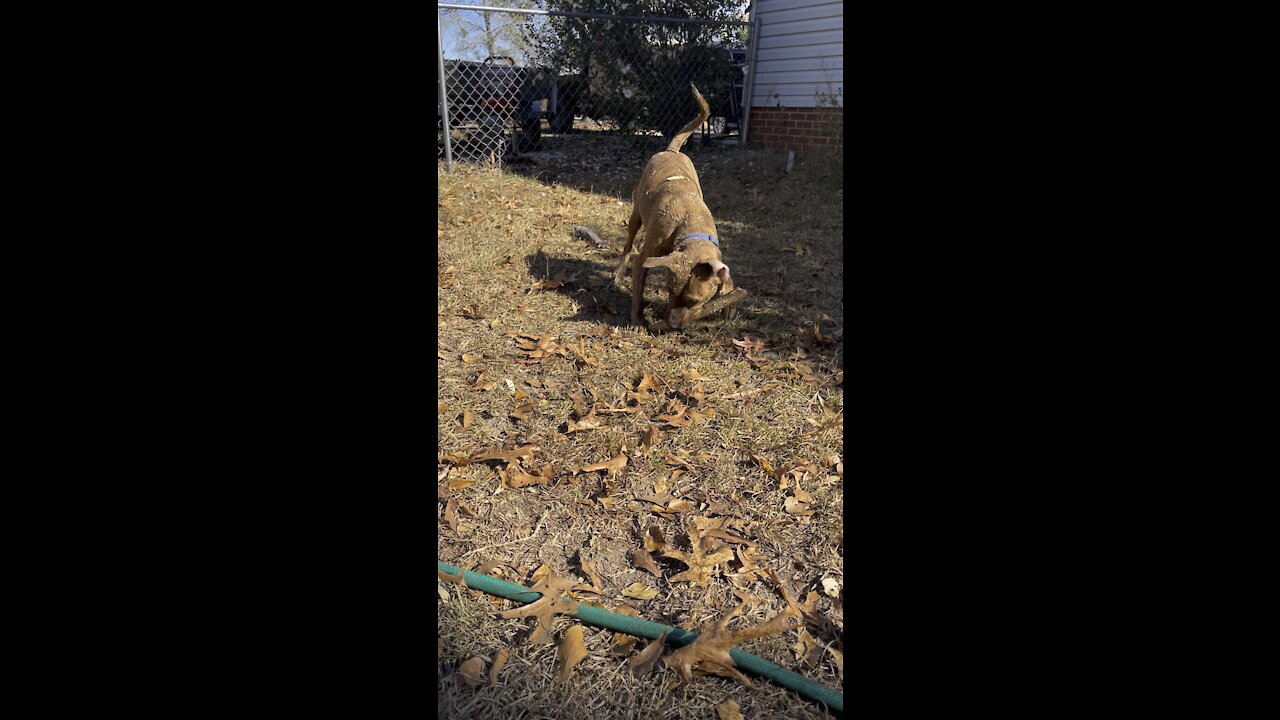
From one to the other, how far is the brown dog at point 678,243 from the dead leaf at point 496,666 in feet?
9.23

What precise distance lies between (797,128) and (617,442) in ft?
30.5

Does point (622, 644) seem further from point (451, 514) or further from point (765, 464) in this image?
point (765, 464)

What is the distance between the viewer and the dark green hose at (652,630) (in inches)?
76.5

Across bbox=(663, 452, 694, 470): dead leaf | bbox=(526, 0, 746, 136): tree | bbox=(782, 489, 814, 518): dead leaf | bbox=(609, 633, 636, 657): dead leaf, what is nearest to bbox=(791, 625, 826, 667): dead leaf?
bbox=(609, 633, 636, 657): dead leaf

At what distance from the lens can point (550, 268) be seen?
6.41 metres

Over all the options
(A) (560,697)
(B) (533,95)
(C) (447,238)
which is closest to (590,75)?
(B) (533,95)

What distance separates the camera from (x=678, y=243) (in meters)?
4.86

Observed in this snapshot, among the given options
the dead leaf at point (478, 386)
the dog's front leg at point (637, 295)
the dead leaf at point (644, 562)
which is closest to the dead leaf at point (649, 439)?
the dead leaf at point (644, 562)

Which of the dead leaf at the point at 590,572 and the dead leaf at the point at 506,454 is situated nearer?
the dead leaf at the point at 590,572

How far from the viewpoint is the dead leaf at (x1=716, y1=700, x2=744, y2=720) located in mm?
1896

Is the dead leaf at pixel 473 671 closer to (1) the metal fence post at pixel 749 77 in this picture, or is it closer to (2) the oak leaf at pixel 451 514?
(2) the oak leaf at pixel 451 514

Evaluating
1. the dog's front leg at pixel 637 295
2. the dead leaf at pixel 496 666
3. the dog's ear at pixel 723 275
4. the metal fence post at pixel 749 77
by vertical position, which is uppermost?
the metal fence post at pixel 749 77

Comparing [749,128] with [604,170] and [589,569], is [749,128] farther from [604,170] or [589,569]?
[589,569]

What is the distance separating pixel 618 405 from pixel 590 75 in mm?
9236
